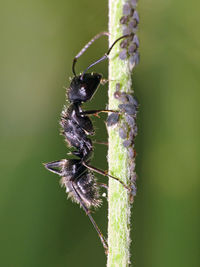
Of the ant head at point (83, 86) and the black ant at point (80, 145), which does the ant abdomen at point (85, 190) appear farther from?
the ant head at point (83, 86)

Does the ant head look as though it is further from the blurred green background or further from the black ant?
the blurred green background

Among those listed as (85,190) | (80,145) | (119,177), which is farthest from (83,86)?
(119,177)

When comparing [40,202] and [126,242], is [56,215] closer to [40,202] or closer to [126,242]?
[40,202]

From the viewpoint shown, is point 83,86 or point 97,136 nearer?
point 83,86

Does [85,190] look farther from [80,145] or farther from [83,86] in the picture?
[83,86]

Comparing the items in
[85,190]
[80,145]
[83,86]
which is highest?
[83,86]

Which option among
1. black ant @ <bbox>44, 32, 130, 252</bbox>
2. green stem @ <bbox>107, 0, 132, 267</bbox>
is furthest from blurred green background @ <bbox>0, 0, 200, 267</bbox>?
green stem @ <bbox>107, 0, 132, 267</bbox>

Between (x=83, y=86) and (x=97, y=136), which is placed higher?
(x=83, y=86)
